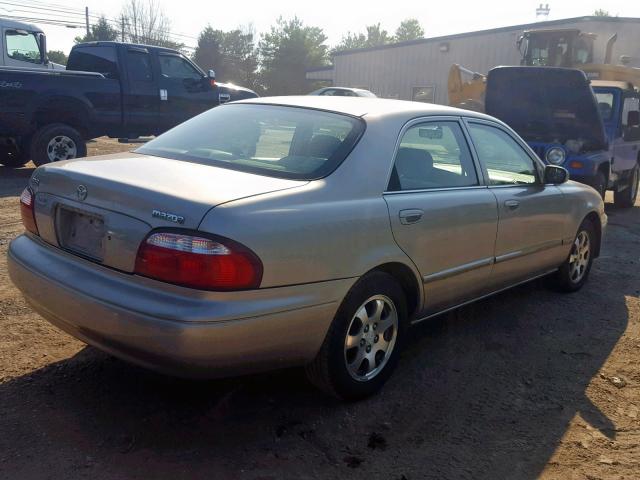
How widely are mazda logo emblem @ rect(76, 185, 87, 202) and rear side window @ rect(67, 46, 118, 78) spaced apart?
8851 mm

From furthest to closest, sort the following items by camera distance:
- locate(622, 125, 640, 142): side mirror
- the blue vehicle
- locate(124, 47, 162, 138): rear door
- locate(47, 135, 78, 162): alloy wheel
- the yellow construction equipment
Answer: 1. the yellow construction equipment
2. locate(124, 47, 162, 138): rear door
3. locate(622, 125, 640, 142): side mirror
4. locate(47, 135, 78, 162): alloy wheel
5. the blue vehicle

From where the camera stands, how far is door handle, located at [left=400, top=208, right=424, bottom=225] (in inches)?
133

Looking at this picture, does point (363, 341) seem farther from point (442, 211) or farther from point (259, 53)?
point (259, 53)

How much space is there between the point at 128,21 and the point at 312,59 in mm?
→ 15476

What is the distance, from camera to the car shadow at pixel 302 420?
2775 millimetres

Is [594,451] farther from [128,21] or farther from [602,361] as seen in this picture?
[128,21]

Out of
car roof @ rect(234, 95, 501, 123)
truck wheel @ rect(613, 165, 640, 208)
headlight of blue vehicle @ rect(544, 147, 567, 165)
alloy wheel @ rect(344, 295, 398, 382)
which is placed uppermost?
car roof @ rect(234, 95, 501, 123)

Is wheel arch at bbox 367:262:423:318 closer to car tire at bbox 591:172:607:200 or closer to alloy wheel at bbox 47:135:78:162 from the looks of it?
car tire at bbox 591:172:607:200

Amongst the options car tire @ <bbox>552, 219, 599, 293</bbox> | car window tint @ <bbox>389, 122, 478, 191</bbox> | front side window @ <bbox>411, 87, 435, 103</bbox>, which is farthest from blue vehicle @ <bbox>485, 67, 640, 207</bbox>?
front side window @ <bbox>411, 87, 435, 103</bbox>

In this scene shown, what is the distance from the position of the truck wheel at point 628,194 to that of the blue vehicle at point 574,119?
2 centimetres

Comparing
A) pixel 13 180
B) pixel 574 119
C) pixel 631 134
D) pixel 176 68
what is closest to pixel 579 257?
pixel 574 119

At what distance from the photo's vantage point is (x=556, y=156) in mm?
8742

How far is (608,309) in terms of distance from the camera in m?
5.19

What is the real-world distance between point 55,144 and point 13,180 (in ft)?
2.75
